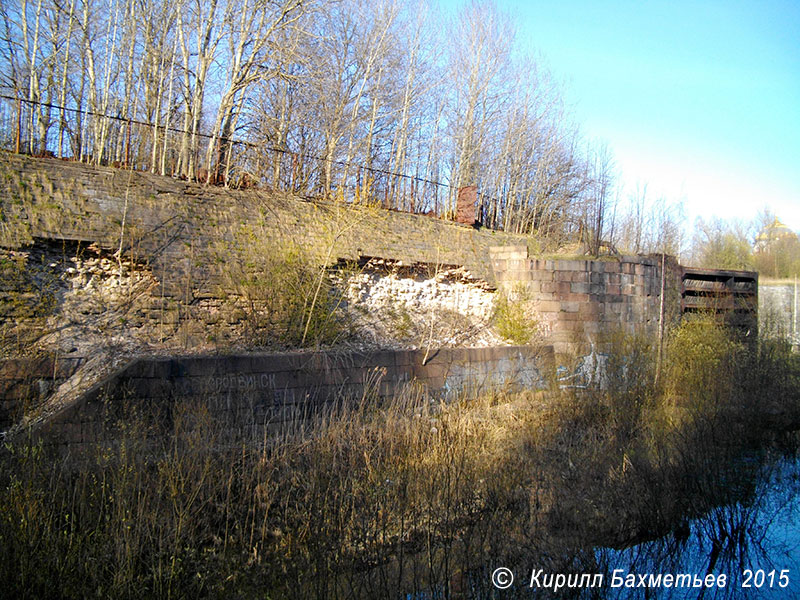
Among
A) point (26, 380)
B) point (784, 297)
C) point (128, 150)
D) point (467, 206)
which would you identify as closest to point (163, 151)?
point (128, 150)

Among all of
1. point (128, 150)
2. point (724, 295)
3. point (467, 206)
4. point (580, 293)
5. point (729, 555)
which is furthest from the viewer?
point (724, 295)

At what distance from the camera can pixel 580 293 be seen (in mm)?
11172

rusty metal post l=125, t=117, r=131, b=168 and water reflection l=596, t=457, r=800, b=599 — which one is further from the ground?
rusty metal post l=125, t=117, r=131, b=168

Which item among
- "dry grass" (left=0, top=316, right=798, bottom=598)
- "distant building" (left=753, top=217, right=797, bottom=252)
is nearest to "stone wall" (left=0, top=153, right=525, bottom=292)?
"dry grass" (left=0, top=316, right=798, bottom=598)

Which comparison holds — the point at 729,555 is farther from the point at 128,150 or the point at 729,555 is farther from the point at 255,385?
the point at 128,150

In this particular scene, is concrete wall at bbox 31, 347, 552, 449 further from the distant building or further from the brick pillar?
the distant building

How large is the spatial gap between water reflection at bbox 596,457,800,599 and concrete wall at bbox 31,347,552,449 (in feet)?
12.8

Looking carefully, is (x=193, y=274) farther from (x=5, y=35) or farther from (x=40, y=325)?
(x=5, y=35)

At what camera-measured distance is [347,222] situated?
1048 cm

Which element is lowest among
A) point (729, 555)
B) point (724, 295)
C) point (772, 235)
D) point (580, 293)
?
point (729, 555)

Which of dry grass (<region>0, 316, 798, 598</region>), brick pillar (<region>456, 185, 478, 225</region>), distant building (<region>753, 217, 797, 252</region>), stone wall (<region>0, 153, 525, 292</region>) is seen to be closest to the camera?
dry grass (<region>0, 316, 798, 598</region>)

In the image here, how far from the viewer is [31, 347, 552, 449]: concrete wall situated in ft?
19.3

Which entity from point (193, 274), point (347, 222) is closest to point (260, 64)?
point (347, 222)

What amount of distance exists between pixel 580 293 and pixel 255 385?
22.6 feet
